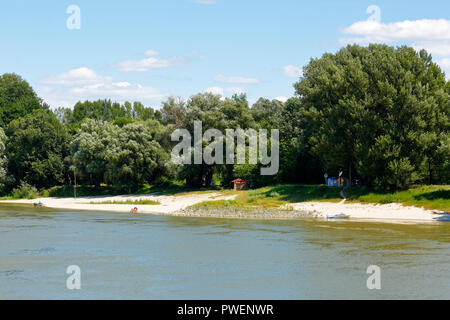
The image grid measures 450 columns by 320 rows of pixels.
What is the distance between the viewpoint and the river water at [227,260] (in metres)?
22.9

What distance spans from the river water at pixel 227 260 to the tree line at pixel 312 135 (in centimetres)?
1091

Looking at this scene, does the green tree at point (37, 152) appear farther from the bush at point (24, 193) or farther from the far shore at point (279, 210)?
the far shore at point (279, 210)

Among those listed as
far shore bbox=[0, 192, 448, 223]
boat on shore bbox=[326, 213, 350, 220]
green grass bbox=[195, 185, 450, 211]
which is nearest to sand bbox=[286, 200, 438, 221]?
far shore bbox=[0, 192, 448, 223]

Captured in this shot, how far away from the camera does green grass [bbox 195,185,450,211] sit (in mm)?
49812

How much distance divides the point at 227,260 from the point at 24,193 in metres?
59.0

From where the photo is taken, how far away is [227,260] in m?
29.0

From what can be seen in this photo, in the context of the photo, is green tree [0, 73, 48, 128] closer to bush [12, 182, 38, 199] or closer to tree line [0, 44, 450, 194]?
tree line [0, 44, 450, 194]

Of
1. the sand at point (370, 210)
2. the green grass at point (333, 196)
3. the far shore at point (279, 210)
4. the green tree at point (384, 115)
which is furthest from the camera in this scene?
the green tree at point (384, 115)

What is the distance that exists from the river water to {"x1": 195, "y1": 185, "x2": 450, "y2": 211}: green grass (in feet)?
22.4

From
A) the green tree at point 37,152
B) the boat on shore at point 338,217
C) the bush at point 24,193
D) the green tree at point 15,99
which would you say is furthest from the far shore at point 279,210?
the green tree at point 15,99

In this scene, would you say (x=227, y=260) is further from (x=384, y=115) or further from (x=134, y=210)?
(x=384, y=115)
